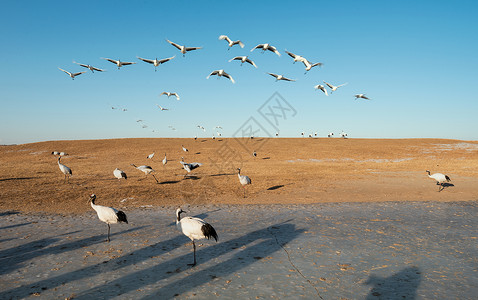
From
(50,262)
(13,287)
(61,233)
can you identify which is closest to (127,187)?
(61,233)

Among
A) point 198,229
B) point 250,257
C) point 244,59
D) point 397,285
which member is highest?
point 244,59

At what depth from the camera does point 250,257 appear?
29.8 feet

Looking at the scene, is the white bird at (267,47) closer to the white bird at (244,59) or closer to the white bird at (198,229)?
the white bird at (244,59)

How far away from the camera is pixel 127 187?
68.0ft

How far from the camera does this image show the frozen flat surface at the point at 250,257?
704 cm

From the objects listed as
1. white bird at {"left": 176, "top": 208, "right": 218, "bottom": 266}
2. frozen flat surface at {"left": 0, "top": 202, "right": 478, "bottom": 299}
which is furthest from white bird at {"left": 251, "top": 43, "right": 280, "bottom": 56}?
white bird at {"left": 176, "top": 208, "right": 218, "bottom": 266}

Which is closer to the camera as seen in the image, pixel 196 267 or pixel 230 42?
pixel 196 267

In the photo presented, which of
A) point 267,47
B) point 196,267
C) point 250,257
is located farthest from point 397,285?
point 267,47

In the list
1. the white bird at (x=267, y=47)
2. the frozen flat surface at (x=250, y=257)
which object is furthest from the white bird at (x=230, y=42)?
the frozen flat surface at (x=250, y=257)

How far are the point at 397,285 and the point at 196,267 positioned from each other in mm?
5409

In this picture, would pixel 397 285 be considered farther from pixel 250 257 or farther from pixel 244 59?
pixel 244 59

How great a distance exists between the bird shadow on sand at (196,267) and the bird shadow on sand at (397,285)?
3.26 m

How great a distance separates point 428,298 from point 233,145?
5590cm

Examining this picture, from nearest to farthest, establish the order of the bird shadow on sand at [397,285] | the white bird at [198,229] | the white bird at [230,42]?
the bird shadow on sand at [397,285], the white bird at [198,229], the white bird at [230,42]
